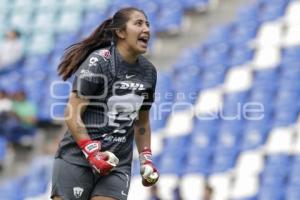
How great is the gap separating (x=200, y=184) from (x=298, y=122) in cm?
154

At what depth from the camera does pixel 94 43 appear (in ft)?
18.6

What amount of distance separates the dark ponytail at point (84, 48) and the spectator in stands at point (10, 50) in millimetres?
8963

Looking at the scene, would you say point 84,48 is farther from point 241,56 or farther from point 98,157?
point 241,56

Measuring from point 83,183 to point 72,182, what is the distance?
70mm

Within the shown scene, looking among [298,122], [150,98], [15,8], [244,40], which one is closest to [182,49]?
[244,40]

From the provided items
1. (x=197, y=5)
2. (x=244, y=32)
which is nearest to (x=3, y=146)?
(x=197, y=5)

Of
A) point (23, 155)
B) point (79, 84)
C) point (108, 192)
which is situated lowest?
point (108, 192)

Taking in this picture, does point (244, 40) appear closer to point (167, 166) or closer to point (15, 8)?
point (167, 166)

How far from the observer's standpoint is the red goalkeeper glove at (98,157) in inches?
208

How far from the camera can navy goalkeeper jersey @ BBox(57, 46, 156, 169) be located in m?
5.44

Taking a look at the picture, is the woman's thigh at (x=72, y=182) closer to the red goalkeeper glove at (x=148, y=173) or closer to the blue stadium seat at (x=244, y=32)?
the red goalkeeper glove at (x=148, y=173)

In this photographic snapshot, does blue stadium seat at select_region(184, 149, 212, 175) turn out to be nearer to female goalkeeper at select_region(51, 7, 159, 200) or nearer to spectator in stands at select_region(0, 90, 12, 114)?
spectator in stands at select_region(0, 90, 12, 114)

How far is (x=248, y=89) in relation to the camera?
11.5 metres

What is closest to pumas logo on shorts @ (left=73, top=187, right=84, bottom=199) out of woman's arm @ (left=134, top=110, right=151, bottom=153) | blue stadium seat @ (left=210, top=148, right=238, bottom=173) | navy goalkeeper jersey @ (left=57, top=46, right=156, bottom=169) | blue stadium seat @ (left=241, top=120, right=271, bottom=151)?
navy goalkeeper jersey @ (left=57, top=46, right=156, bottom=169)
